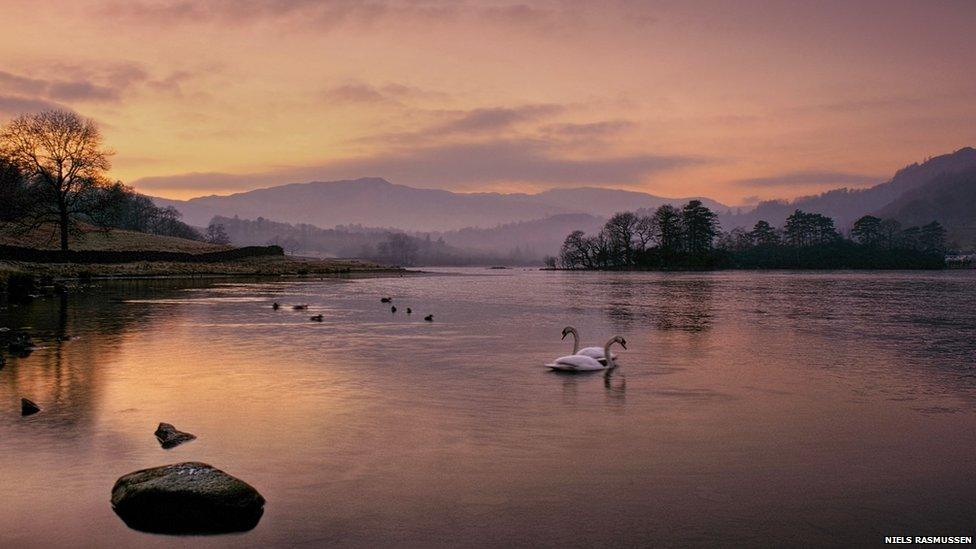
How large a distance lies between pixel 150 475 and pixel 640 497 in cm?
677

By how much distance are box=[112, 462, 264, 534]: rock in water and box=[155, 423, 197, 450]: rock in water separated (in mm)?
2924

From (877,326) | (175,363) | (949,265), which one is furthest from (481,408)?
(949,265)

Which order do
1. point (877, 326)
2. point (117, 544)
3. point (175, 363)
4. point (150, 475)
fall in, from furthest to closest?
point (877, 326)
point (175, 363)
point (150, 475)
point (117, 544)

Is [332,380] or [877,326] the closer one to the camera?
[332,380]

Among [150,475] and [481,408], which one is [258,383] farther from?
[150,475]

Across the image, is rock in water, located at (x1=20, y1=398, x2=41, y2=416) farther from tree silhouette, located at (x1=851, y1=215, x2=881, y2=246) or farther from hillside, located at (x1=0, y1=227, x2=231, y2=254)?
tree silhouette, located at (x1=851, y1=215, x2=881, y2=246)

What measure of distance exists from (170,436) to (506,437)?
6112mm

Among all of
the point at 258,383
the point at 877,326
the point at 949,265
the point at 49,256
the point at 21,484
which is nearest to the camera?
the point at 21,484

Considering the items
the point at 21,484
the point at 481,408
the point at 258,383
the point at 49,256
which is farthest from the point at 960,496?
the point at 49,256

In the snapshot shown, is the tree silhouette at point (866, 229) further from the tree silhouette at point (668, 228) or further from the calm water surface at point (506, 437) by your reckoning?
the calm water surface at point (506, 437)

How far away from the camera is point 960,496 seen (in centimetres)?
904

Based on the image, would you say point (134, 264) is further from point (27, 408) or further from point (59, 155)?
point (27, 408)

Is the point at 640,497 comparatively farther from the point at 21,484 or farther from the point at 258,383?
the point at 258,383

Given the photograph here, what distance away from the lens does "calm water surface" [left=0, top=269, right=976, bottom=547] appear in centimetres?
813
